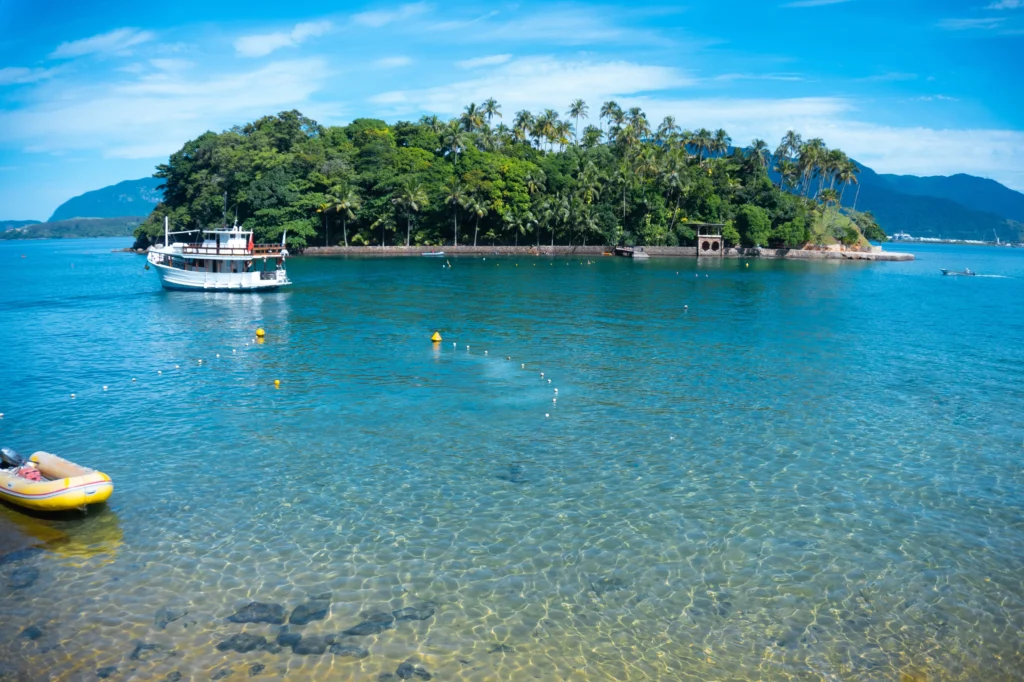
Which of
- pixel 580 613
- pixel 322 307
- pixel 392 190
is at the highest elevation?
pixel 392 190

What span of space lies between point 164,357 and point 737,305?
50.0 metres

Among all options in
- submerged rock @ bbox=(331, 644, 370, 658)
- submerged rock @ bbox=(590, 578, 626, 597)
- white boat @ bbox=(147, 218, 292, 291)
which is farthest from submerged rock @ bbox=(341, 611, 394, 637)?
white boat @ bbox=(147, 218, 292, 291)

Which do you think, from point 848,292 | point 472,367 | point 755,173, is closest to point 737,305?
Answer: point 848,292

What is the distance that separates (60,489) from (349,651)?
11.2 meters

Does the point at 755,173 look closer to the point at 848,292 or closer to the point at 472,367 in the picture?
the point at 848,292

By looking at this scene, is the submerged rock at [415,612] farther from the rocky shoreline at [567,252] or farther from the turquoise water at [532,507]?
the rocky shoreline at [567,252]

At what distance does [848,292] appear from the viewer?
263ft

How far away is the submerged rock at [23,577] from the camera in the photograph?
52.9ft

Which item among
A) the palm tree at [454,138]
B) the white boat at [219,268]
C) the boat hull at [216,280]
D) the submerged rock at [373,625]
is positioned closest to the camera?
the submerged rock at [373,625]

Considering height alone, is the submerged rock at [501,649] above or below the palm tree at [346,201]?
below

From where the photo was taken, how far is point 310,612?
15.1m

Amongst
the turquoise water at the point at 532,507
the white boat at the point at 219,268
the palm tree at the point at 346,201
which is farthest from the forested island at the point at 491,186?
the turquoise water at the point at 532,507

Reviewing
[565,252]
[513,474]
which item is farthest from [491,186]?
[513,474]

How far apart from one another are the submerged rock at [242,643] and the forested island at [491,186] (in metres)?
112
